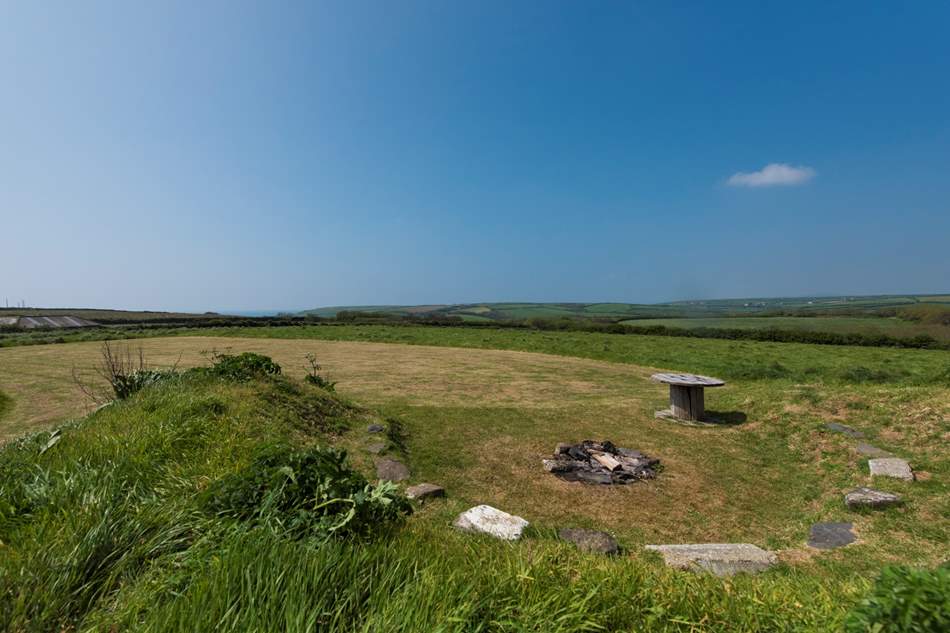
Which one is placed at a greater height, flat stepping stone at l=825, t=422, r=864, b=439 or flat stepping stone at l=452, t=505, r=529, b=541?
flat stepping stone at l=452, t=505, r=529, b=541

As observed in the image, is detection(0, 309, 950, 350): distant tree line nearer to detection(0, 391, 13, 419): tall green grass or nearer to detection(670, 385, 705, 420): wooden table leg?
detection(670, 385, 705, 420): wooden table leg

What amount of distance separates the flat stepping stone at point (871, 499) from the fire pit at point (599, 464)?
8.92 ft

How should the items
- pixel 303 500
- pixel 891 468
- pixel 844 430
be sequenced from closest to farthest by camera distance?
pixel 303 500 → pixel 891 468 → pixel 844 430

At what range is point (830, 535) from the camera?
17.0 feet

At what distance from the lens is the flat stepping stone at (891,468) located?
6.49 metres

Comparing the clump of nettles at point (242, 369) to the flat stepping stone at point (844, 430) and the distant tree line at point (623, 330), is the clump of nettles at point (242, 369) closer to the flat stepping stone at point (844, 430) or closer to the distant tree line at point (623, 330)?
the flat stepping stone at point (844, 430)

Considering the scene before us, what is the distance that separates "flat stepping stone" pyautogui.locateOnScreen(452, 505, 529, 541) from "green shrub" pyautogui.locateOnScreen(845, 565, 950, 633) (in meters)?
3.13

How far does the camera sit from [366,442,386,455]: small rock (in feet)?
24.6

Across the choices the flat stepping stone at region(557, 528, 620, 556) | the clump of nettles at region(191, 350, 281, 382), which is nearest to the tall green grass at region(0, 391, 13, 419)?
the clump of nettles at region(191, 350, 281, 382)

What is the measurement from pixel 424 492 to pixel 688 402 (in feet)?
25.7

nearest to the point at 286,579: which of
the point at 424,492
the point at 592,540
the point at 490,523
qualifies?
the point at 490,523

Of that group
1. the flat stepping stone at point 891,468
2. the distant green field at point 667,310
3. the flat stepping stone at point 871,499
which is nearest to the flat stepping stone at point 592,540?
the flat stepping stone at point 871,499

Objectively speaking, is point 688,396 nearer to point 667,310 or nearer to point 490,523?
point 490,523

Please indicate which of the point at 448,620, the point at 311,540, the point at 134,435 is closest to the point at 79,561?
the point at 311,540
